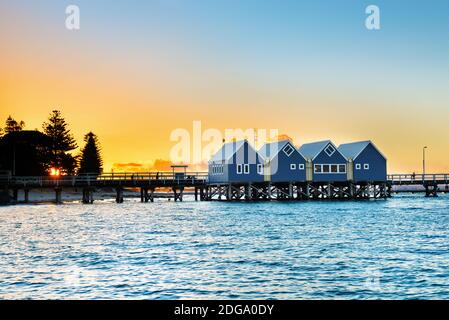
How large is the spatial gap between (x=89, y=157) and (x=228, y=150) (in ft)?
163

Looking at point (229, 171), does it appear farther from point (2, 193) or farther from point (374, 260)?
point (374, 260)

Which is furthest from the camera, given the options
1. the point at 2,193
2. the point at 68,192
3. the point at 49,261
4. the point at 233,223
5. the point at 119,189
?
the point at 68,192

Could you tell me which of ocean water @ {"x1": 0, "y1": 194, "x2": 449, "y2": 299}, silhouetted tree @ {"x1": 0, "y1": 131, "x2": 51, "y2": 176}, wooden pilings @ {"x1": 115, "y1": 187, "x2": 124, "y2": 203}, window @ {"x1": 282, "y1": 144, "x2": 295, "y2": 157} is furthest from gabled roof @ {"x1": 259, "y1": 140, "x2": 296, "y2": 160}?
silhouetted tree @ {"x1": 0, "y1": 131, "x2": 51, "y2": 176}

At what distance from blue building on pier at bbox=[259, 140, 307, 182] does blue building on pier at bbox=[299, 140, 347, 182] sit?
1562mm

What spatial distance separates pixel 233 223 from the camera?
39.3 meters

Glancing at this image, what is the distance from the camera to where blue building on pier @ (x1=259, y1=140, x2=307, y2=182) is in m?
69.4

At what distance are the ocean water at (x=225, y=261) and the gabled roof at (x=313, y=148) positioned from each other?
113ft

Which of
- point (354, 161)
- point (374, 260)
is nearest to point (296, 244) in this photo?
point (374, 260)

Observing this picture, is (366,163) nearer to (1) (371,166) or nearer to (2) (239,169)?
(1) (371,166)

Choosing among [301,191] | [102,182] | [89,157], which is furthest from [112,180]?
[89,157]

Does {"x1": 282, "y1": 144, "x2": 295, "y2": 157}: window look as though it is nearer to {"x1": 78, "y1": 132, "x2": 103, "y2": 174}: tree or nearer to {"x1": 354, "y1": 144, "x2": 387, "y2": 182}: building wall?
{"x1": 354, "y1": 144, "x2": 387, "y2": 182}: building wall

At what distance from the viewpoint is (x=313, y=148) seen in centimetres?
7425

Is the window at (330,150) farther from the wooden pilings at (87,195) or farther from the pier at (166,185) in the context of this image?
the wooden pilings at (87,195)
